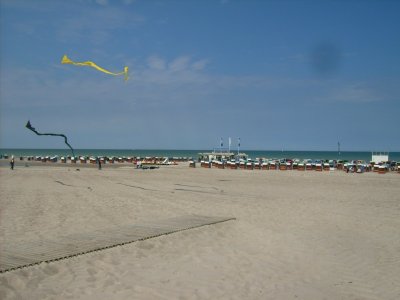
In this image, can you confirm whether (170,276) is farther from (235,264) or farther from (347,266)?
(347,266)

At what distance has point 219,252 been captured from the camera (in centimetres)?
848

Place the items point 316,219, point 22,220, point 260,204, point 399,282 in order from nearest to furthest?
point 399,282
point 22,220
point 316,219
point 260,204

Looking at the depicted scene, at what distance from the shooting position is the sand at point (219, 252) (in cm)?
633

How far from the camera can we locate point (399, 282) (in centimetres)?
686

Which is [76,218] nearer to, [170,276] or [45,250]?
[45,250]

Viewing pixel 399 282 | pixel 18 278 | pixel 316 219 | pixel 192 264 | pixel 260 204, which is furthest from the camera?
pixel 260 204

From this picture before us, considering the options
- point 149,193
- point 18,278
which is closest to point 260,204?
point 149,193

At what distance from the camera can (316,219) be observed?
12.3 metres

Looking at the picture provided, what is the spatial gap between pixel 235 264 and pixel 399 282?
2711mm

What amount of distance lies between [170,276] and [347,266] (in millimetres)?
3278

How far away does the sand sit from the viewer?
633cm

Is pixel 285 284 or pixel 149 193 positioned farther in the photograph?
pixel 149 193

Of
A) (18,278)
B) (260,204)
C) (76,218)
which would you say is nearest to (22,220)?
(76,218)

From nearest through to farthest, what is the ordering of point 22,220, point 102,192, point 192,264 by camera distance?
point 192,264 < point 22,220 < point 102,192
